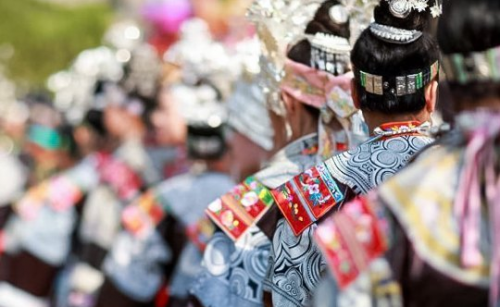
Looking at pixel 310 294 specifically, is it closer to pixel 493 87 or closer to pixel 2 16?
pixel 493 87

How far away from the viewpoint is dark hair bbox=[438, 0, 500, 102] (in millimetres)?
2230

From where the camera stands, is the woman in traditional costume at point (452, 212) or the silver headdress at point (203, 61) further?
the silver headdress at point (203, 61)

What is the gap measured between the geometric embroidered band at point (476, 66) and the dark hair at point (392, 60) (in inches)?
23.0

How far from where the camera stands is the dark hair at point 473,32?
2230 mm

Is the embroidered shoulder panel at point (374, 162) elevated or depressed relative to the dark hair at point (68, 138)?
elevated

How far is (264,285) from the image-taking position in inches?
141

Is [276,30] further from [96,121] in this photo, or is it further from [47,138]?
[47,138]

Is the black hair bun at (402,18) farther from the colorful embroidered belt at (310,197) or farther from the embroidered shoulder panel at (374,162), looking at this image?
the colorful embroidered belt at (310,197)

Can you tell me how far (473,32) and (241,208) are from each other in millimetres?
1669

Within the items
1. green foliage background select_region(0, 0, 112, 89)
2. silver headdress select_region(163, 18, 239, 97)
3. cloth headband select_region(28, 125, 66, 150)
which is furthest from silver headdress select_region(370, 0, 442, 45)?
green foliage background select_region(0, 0, 112, 89)

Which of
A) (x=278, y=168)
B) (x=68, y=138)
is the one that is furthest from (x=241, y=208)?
(x=68, y=138)

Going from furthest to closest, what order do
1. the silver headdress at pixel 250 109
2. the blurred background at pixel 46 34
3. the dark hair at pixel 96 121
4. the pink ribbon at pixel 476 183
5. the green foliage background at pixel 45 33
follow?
the green foliage background at pixel 45 33 → the blurred background at pixel 46 34 → the dark hair at pixel 96 121 → the silver headdress at pixel 250 109 → the pink ribbon at pixel 476 183

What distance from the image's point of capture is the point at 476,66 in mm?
2252

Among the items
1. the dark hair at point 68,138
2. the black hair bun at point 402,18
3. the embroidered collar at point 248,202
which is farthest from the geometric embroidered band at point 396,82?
the dark hair at point 68,138
